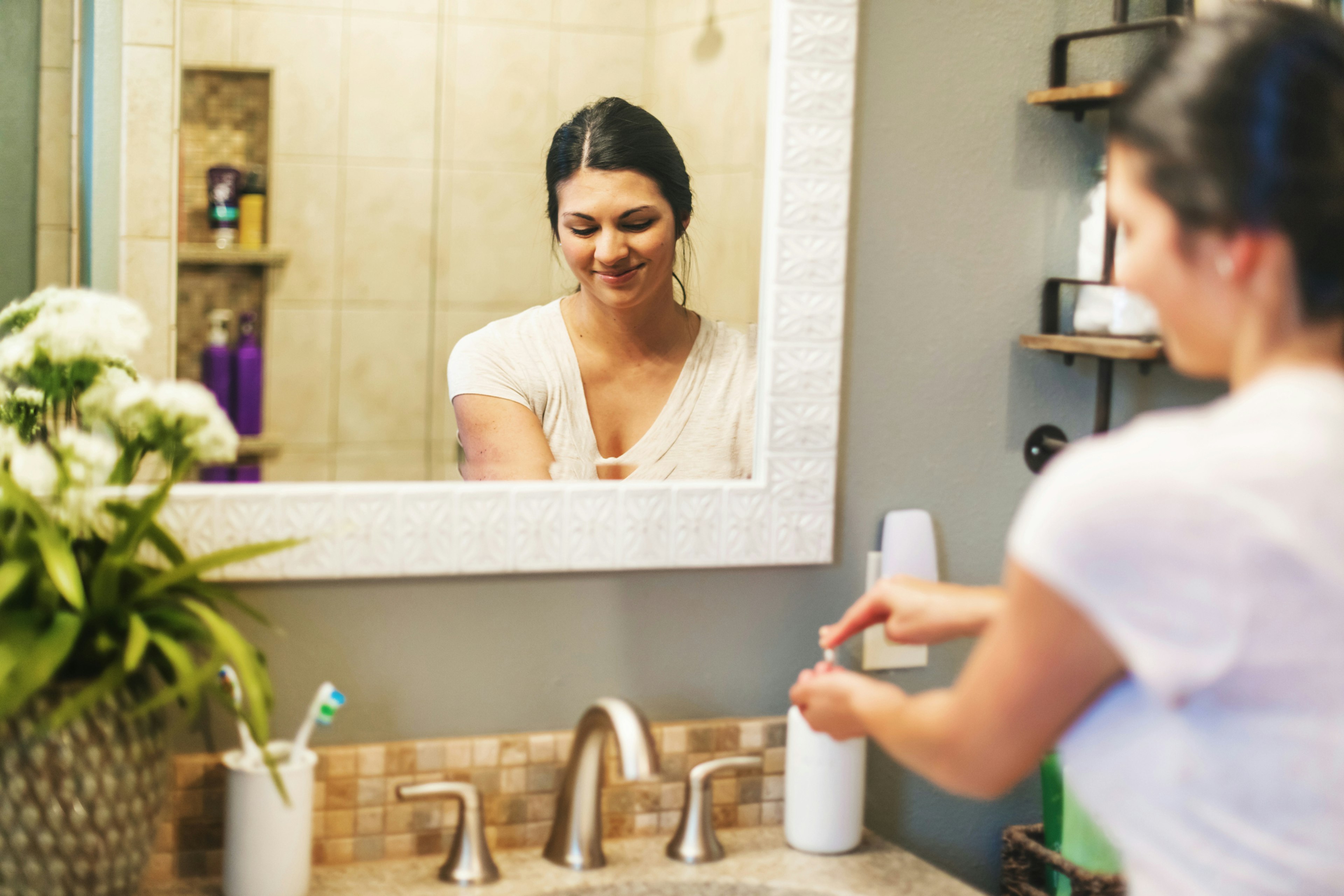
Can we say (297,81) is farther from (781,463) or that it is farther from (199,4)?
(781,463)

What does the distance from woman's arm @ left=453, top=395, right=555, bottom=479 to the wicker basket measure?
2.07 feet

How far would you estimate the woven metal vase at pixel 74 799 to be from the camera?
0.87 m

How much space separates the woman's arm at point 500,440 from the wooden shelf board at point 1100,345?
54 centimetres

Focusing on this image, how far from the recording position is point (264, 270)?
104 centimetres

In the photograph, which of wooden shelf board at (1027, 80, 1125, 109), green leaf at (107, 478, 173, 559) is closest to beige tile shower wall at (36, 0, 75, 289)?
green leaf at (107, 478, 173, 559)

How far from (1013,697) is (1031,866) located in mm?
745

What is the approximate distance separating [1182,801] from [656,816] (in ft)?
2.24

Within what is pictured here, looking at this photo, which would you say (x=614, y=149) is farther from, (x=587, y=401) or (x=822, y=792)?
(x=822, y=792)

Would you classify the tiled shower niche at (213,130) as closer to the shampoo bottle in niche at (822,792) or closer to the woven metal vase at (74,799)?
the woven metal vase at (74,799)

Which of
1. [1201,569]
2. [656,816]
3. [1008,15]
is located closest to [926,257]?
[1008,15]

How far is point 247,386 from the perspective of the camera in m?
1.05

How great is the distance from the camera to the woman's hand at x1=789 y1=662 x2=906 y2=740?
2.58 ft

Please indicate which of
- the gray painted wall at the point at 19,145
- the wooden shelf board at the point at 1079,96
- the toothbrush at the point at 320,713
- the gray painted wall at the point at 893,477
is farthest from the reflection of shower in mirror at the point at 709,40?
the toothbrush at the point at 320,713

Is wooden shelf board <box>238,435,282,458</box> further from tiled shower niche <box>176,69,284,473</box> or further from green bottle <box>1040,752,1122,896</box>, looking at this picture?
green bottle <box>1040,752,1122,896</box>
